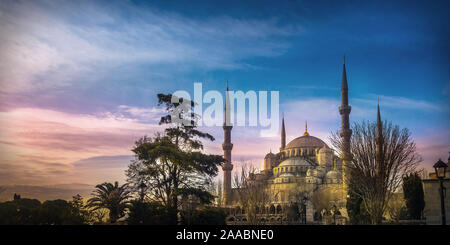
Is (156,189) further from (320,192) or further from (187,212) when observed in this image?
(320,192)

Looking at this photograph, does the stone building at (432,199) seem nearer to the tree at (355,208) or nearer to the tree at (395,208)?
the tree at (395,208)

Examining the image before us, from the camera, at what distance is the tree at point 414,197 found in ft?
85.2

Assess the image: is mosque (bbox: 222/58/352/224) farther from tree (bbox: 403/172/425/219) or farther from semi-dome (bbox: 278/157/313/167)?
tree (bbox: 403/172/425/219)

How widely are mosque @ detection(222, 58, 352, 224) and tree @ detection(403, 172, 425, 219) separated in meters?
16.3

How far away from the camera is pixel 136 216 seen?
20.8 metres

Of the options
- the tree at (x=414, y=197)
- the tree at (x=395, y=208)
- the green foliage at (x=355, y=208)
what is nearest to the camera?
the tree at (x=414, y=197)

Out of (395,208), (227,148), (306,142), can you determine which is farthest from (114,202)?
(306,142)

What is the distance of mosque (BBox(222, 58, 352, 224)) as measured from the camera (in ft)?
168

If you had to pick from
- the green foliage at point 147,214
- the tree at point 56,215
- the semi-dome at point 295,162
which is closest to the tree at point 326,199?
the semi-dome at point 295,162

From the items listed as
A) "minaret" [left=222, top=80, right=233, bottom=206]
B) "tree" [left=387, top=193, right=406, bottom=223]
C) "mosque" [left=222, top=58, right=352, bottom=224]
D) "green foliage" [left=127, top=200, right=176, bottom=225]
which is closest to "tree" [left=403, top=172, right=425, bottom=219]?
"tree" [left=387, top=193, right=406, bottom=223]

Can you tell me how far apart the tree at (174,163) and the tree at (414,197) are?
493 inches
